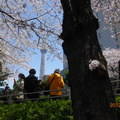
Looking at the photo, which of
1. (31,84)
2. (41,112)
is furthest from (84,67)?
(31,84)

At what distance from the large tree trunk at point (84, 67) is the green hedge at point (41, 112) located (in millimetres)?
2173

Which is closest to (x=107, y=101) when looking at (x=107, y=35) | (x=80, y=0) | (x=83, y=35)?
(x=83, y=35)

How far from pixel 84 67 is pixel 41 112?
8.06ft

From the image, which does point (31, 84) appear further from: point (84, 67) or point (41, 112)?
point (84, 67)

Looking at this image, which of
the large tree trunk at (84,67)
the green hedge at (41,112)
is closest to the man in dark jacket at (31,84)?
the green hedge at (41,112)

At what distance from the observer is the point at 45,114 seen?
174 inches

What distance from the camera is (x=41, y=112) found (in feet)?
14.5

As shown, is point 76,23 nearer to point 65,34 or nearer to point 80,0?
point 65,34

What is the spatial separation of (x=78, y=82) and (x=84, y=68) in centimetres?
21

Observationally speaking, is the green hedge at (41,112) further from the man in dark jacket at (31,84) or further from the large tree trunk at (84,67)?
the large tree trunk at (84,67)

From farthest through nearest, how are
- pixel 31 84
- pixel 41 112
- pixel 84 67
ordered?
pixel 31 84, pixel 41 112, pixel 84 67

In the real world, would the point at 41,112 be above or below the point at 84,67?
below

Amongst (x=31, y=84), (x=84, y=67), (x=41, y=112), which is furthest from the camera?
(x=31, y=84)

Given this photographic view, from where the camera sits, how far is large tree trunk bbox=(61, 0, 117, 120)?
7.36ft
